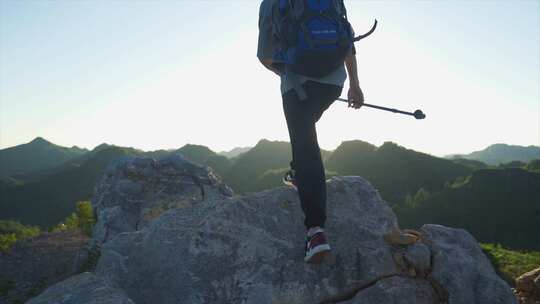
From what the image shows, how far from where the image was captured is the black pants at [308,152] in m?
4.55

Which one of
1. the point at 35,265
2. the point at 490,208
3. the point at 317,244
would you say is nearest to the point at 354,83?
the point at 317,244

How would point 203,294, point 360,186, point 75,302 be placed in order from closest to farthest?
point 75,302 → point 203,294 → point 360,186

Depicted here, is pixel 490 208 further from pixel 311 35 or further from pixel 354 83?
pixel 311 35

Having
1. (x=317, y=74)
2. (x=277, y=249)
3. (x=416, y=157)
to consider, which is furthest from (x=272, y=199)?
(x=416, y=157)

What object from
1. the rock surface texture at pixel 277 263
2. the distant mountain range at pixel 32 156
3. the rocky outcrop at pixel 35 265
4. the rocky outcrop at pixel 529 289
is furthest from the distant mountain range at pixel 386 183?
the distant mountain range at pixel 32 156

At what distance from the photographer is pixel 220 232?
5.05m

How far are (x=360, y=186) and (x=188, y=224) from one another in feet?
8.32

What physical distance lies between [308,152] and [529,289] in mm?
6380

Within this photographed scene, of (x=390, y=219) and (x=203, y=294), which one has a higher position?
(x=390, y=219)

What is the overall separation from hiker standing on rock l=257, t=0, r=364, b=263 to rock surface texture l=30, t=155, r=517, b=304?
0.45 meters

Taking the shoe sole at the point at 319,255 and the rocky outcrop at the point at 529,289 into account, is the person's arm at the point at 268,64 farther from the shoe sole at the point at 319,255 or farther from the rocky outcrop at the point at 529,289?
the rocky outcrop at the point at 529,289

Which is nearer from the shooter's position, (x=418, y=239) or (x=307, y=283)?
(x=307, y=283)

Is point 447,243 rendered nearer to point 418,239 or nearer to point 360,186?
point 418,239

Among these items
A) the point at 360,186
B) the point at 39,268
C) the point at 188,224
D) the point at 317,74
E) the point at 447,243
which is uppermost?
the point at 317,74
